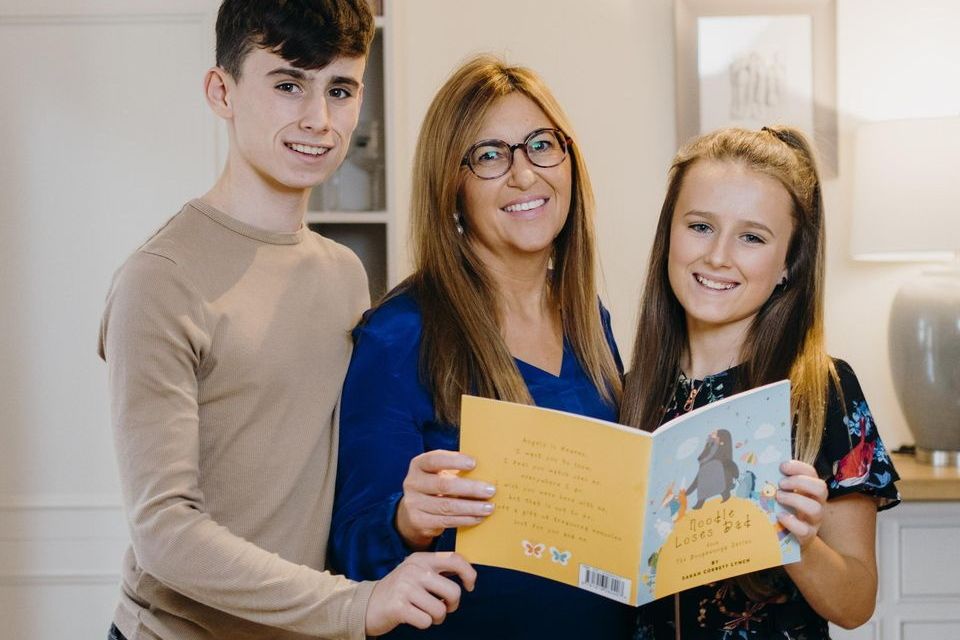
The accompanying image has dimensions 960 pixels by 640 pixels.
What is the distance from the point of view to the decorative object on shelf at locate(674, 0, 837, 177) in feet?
10.00

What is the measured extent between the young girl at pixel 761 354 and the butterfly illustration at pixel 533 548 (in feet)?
1.06

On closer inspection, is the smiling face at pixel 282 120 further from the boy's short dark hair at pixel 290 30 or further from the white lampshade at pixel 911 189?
the white lampshade at pixel 911 189

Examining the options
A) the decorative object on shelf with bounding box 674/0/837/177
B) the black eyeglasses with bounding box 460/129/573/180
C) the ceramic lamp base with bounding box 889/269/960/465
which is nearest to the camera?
the black eyeglasses with bounding box 460/129/573/180

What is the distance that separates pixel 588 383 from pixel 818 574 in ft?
1.54

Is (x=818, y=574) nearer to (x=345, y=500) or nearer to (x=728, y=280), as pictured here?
(x=728, y=280)

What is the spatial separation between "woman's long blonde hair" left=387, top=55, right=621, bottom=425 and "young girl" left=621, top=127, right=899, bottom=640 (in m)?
0.12

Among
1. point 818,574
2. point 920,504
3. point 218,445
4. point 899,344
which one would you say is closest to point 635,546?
point 818,574

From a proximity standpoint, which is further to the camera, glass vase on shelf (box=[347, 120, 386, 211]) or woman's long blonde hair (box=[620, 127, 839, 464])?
glass vase on shelf (box=[347, 120, 386, 211])

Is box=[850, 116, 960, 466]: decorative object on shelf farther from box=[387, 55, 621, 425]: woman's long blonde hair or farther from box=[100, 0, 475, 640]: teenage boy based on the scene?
box=[100, 0, 475, 640]: teenage boy

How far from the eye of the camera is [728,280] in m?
1.53

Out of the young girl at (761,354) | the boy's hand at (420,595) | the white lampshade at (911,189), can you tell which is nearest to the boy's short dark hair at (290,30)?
the young girl at (761,354)

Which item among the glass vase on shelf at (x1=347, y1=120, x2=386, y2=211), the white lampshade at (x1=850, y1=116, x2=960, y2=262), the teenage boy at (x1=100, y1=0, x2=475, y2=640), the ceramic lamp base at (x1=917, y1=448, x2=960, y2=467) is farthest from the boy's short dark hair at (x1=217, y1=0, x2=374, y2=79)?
the ceramic lamp base at (x1=917, y1=448, x2=960, y2=467)

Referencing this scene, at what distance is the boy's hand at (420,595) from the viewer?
126 centimetres

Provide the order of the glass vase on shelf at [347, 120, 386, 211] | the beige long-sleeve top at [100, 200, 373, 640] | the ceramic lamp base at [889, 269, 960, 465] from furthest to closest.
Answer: the glass vase on shelf at [347, 120, 386, 211] → the ceramic lamp base at [889, 269, 960, 465] → the beige long-sleeve top at [100, 200, 373, 640]
